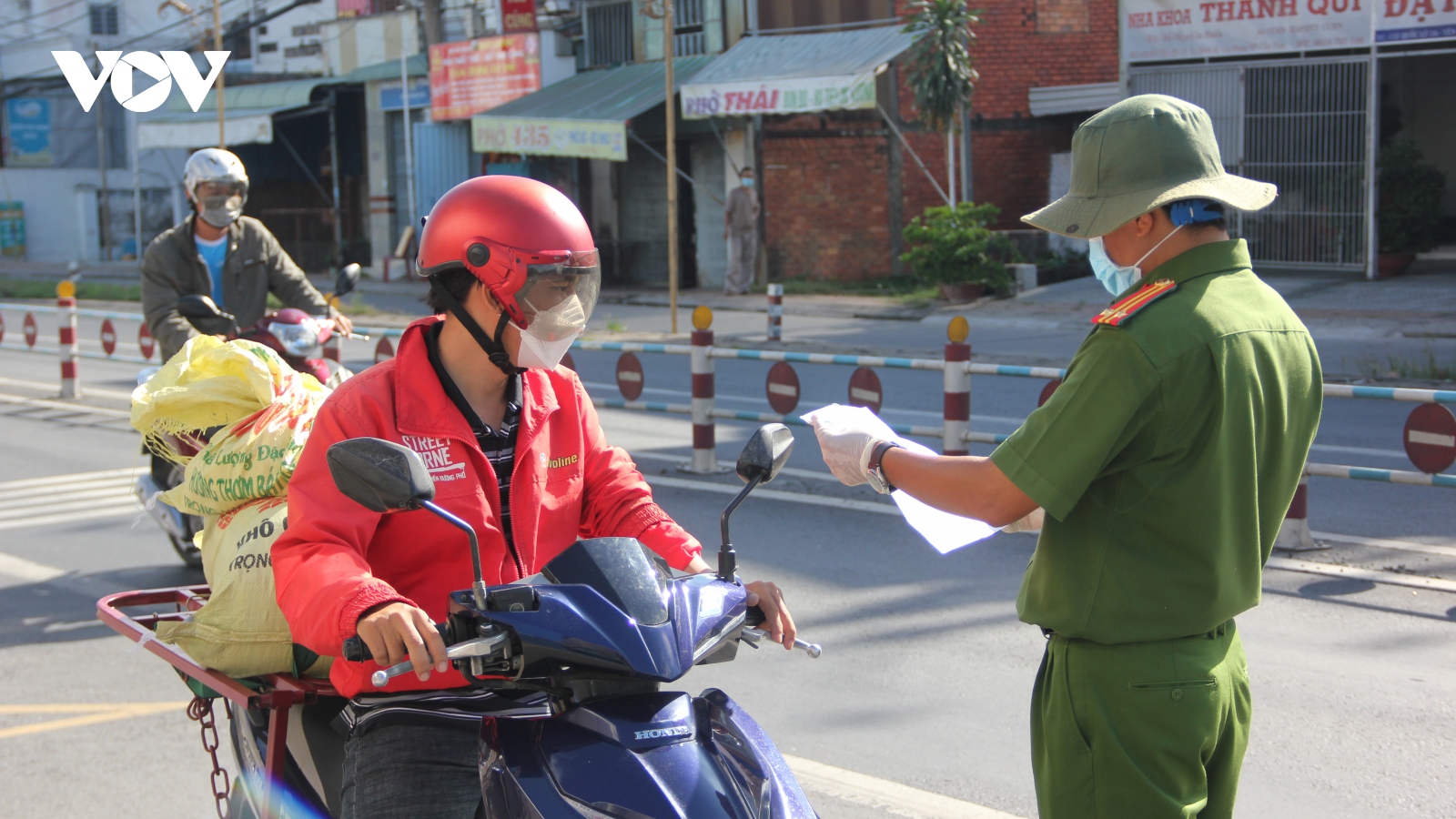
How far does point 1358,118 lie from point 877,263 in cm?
866

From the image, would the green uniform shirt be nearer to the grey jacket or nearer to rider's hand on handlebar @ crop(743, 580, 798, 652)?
rider's hand on handlebar @ crop(743, 580, 798, 652)

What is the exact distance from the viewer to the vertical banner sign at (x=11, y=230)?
39.5 metres

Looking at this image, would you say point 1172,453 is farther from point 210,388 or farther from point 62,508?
point 62,508

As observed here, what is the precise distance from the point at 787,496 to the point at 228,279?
365 cm

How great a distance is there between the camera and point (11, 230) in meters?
39.6

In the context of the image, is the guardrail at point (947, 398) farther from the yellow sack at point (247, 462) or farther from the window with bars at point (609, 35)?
the window with bars at point (609, 35)

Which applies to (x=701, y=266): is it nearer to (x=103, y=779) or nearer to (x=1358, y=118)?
(x=1358, y=118)

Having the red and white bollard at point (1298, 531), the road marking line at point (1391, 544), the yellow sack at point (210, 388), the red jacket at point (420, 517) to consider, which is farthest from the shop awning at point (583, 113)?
the red jacket at point (420, 517)

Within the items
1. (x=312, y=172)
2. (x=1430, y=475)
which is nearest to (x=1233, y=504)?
(x=1430, y=475)

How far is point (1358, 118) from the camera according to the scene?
19.3m

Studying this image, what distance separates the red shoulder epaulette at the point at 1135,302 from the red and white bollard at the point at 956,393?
18.2 feet

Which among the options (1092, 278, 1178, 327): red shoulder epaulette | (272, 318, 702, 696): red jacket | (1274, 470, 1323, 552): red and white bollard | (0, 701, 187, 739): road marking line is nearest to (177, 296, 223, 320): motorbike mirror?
(0, 701, 187, 739): road marking line

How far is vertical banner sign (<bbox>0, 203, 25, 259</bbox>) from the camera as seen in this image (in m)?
39.5

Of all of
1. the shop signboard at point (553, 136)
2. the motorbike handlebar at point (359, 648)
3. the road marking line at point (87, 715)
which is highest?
the shop signboard at point (553, 136)
